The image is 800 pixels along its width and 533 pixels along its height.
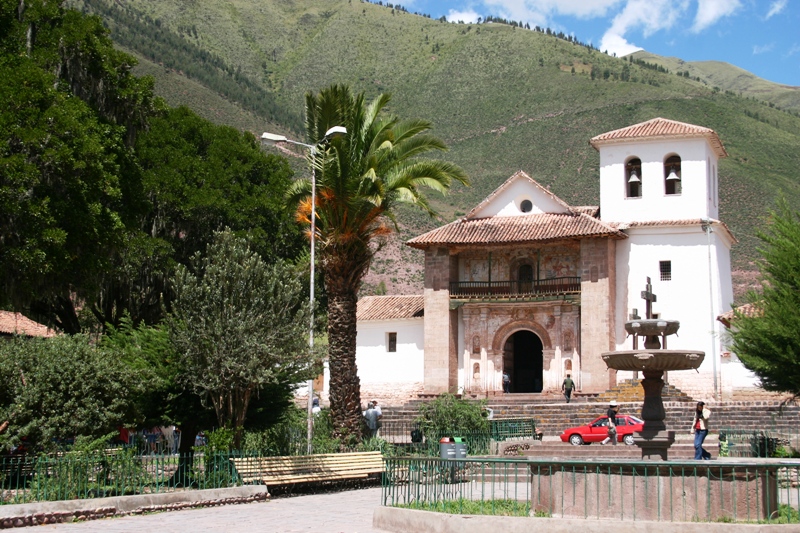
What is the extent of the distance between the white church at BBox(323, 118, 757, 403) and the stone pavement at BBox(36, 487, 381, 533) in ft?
70.1

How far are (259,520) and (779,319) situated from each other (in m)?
12.3

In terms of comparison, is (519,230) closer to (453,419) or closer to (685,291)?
(685,291)

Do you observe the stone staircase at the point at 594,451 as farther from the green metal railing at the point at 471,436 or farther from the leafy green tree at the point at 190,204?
the leafy green tree at the point at 190,204

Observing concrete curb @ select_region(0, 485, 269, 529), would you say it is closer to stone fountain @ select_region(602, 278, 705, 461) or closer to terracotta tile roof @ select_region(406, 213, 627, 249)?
stone fountain @ select_region(602, 278, 705, 461)

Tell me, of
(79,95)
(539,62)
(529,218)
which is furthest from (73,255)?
(539,62)

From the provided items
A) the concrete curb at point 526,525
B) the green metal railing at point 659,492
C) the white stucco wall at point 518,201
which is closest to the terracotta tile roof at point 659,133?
the white stucco wall at point 518,201

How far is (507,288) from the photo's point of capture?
39.4m

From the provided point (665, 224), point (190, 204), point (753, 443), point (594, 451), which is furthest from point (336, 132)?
point (665, 224)

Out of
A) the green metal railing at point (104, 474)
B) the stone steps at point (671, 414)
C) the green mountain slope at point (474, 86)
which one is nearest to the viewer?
the green metal railing at point (104, 474)

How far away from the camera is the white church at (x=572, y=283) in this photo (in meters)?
36.6

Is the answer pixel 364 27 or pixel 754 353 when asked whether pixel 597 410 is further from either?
pixel 364 27

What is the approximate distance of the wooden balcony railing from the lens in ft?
127

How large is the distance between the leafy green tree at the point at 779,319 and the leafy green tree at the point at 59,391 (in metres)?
13.1

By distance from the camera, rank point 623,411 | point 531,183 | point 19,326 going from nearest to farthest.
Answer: point 623,411 → point 19,326 → point 531,183
